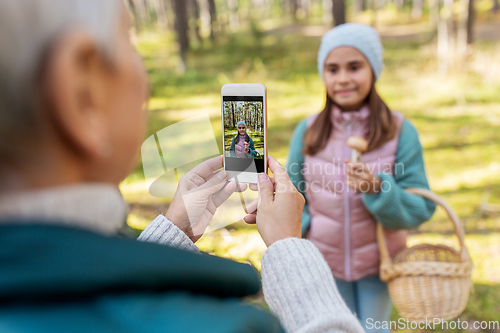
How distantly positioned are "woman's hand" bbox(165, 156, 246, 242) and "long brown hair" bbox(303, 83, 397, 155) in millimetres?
904

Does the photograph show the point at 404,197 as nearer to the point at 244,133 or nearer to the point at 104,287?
the point at 244,133

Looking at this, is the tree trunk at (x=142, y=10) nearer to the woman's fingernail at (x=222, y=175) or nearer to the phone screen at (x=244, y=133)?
the phone screen at (x=244, y=133)

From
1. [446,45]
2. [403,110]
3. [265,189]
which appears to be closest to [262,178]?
[265,189]

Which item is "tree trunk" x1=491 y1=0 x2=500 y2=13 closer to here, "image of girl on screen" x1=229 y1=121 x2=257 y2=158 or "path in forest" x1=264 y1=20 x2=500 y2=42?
"path in forest" x1=264 y1=20 x2=500 y2=42

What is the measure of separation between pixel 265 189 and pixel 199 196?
230 millimetres

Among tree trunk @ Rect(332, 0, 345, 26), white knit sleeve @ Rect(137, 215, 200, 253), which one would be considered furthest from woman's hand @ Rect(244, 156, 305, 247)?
tree trunk @ Rect(332, 0, 345, 26)

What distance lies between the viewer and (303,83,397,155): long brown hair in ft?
6.72

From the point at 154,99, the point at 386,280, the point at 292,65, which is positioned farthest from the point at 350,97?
the point at 292,65

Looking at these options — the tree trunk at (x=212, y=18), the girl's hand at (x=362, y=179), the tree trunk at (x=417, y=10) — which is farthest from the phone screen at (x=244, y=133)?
the tree trunk at (x=417, y=10)

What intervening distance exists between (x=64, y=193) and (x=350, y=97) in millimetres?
1898

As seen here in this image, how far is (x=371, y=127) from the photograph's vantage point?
82.7 inches

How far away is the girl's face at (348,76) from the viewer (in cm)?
210

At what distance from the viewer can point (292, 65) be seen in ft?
33.9

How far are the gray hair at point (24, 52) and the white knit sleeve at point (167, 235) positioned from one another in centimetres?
68
